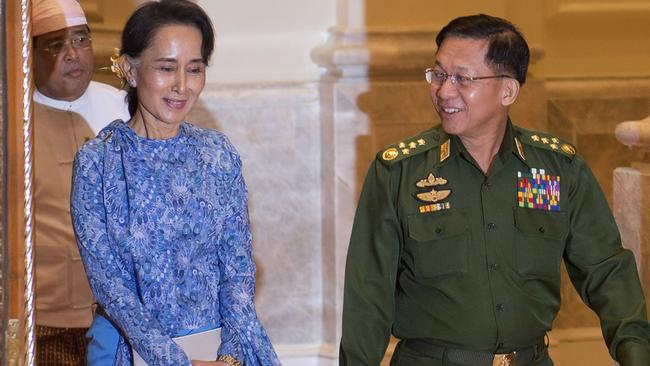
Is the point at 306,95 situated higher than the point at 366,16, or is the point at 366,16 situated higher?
the point at 366,16

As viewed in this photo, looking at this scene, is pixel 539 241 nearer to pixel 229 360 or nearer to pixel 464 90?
pixel 464 90

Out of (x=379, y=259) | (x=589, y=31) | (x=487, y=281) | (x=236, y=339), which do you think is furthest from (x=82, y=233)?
(x=589, y=31)

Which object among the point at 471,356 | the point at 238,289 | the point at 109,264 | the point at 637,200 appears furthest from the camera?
the point at 637,200

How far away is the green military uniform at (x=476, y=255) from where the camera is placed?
3248 millimetres

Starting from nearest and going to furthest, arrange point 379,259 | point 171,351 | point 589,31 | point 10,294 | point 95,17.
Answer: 1. point 10,294
2. point 171,351
3. point 379,259
4. point 95,17
5. point 589,31

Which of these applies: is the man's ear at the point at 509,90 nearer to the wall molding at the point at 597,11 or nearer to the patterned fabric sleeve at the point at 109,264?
the patterned fabric sleeve at the point at 109,264

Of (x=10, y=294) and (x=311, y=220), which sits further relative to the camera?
(x=311, y=220)

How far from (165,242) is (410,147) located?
821 millimetres

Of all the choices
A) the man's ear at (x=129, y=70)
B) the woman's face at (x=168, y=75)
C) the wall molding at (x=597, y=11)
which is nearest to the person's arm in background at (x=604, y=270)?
the woman's face at (x=168, y=75)

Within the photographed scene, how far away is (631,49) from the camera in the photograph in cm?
612

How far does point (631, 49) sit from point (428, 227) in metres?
3.21

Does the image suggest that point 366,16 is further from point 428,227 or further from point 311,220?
point 428,227

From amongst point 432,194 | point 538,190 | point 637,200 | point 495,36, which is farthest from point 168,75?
point 637,200

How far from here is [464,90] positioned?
3.34 metres
